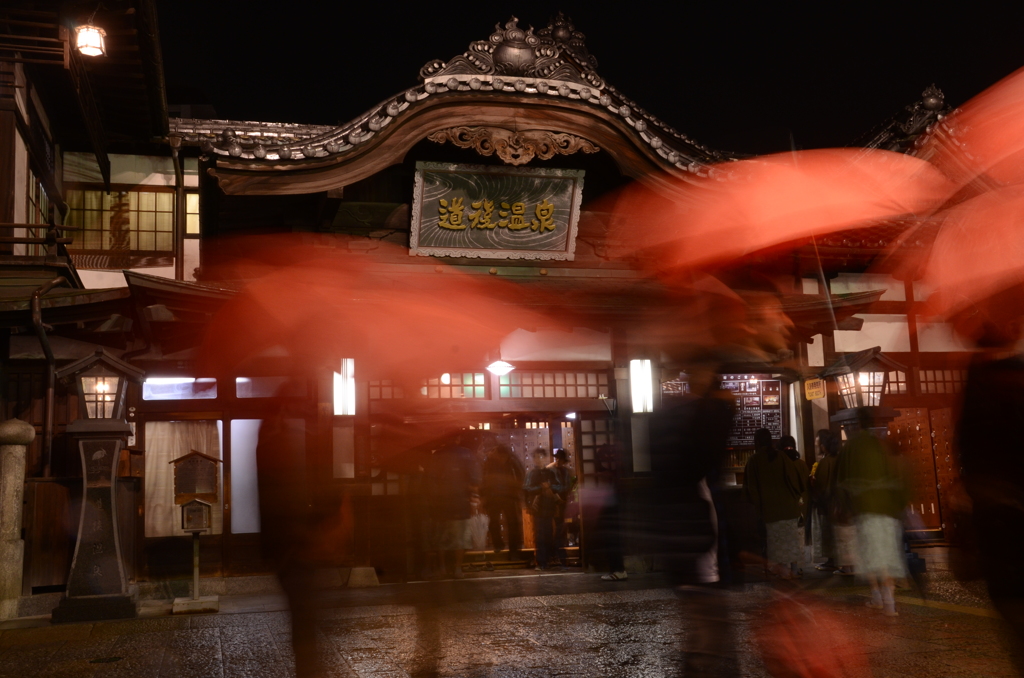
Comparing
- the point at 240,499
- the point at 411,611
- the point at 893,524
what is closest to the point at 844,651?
the point at 893,524

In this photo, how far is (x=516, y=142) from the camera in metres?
13.0

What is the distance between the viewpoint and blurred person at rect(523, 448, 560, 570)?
15.6m

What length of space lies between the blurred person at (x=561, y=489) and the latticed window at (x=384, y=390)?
371 centimetres

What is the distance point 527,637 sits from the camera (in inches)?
332

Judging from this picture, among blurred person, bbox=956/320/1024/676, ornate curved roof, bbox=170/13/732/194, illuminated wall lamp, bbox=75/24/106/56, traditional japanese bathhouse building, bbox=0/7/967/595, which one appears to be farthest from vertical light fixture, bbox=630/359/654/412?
blurred person, bbox=956/320/1024/676

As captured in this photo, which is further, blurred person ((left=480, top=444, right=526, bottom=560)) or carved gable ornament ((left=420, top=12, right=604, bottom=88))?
carved gable ornament ((left=420, top=12, right=604, bottom=88))

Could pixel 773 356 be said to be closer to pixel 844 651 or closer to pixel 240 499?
pixel 844 651

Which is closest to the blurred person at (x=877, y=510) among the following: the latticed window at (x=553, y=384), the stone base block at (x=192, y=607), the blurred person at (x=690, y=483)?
the blurred person at (x=690, y=483)

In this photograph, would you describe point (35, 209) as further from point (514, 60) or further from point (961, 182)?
point (961, 182)

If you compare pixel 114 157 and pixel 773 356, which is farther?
pixel 773 356

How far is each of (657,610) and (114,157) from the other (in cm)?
1141

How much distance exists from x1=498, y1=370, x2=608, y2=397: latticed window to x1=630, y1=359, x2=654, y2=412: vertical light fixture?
50 centimetres

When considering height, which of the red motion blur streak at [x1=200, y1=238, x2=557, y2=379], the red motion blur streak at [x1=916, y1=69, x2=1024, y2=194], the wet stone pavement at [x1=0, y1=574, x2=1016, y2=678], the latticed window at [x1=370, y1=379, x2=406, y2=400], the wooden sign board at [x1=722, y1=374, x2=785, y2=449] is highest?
the red motion blur streak at [x1=916, y1=69, x2=1024, y2=194]

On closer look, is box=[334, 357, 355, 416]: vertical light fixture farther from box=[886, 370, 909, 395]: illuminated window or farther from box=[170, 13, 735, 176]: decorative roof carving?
box=[886, 370, 909, 395]: illuminated window
